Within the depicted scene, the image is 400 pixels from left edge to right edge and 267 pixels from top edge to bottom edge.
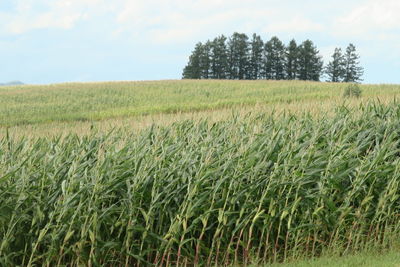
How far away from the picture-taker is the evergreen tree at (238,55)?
225ft

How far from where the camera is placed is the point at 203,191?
732 centimetres

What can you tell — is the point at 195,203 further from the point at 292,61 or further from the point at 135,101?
the point at 292,61

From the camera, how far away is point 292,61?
222 feet

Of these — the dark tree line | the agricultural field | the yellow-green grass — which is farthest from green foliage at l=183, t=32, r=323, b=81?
the agricultural field

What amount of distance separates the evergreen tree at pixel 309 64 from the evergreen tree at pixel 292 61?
57cm

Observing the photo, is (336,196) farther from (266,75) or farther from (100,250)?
(266,75)

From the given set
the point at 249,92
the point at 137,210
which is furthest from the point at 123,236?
the point at 249,92

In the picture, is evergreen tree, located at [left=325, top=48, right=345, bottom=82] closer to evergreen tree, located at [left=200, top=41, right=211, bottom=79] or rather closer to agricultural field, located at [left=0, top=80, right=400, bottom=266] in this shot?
evergreen tree, located at [left=200, top=41, right=211, bottom=79]

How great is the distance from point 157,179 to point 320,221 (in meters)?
2.71

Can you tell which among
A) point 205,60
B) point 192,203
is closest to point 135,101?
point 192,203

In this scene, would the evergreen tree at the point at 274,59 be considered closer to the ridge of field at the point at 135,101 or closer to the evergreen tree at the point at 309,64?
the evergreen tree at the point at 309,64

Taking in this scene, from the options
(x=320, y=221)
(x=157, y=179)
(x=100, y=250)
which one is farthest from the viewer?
(x=320, y=221)

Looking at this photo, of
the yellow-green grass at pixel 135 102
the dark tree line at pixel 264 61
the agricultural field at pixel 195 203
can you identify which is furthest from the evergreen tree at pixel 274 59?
the agricultural field at pixel 195 203

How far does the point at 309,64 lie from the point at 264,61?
6.50m
